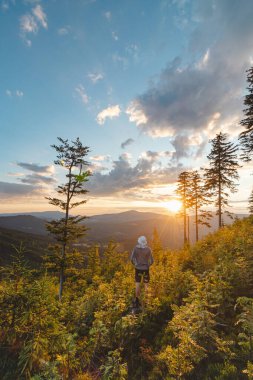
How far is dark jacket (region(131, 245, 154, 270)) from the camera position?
353 inches

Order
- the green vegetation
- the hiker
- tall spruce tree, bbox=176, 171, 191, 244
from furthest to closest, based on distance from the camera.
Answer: tall spruce tree, bbox=176, 171, 191, 244 < the hiker < the green vegetation

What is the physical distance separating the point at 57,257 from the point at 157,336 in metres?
14.3

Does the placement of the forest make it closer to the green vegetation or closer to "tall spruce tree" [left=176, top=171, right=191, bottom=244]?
the green vegetation

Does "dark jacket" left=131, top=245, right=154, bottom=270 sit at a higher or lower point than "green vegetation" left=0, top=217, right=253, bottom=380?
higher

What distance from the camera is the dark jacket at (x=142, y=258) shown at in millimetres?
8977

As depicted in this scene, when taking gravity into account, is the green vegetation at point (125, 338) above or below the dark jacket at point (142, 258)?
below

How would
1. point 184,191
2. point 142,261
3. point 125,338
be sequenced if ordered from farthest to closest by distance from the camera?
1. point 184,191
2. point 142,261
3. point 125,338

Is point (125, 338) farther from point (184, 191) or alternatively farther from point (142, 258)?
point (184, 191)

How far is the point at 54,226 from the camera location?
19.0m

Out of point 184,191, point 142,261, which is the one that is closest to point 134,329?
point 142,261

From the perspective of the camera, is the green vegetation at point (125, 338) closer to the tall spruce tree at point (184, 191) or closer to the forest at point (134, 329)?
the forest at point (134, 329)

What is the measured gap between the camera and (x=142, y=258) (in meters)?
8.99

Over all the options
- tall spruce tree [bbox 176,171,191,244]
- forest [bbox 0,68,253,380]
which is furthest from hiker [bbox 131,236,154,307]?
tall spruce tree [bbox 176,171,191,244]

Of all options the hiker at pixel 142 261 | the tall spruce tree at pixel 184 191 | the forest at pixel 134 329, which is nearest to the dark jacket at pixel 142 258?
the hiker at pixel 142 261
